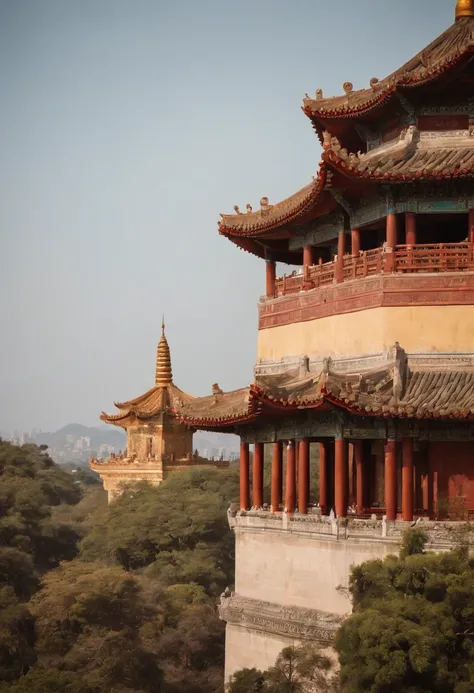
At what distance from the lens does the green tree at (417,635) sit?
56.0 ft

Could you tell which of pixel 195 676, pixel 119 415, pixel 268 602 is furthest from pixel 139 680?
pixel 119 415

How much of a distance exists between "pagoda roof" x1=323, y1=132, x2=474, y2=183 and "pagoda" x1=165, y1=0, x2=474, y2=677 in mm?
32

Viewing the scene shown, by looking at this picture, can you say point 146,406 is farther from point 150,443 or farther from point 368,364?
point 368,364

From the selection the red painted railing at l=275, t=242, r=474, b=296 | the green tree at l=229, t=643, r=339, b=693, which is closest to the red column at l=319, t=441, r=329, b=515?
the green tree at l=229, t=643, r=339, b=693

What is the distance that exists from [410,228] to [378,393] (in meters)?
3.00

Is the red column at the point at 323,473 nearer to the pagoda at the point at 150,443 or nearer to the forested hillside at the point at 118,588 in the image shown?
the forested hillside at the point at 118,588

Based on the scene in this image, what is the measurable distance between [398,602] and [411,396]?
376 centimetres

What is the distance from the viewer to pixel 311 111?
23578mm

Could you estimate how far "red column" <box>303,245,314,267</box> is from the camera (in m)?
24.1

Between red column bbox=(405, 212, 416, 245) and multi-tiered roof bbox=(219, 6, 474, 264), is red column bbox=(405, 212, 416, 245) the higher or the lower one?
the lower one

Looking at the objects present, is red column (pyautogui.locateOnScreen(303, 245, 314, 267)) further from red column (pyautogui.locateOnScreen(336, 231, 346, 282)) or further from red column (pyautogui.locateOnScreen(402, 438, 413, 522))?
red column (pyautogui.locateOnScreen(402, 438, 413, 522))

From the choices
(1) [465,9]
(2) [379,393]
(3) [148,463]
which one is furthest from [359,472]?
(3) [148,463]

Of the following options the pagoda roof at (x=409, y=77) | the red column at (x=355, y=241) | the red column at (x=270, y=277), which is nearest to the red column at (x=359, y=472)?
the red column at (x=355, y=241)

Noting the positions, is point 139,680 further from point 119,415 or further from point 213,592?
point 119,415
